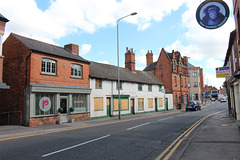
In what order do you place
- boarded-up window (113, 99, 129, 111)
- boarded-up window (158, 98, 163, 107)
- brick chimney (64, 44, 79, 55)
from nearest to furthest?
brick chimney (64, 44, 79, 55) < boarded-up window (113, 99, 129, 111) < boarded-up window (158, 98, 163, 107)

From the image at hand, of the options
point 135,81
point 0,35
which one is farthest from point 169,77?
point 0,35

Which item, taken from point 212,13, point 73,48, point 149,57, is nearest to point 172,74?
point 149,57

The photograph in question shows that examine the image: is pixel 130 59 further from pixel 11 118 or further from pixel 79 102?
pixel 11 118

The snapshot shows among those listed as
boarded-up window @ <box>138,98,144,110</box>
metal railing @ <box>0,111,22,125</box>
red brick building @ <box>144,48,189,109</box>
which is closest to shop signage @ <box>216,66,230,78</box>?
metal railing @ <box>0,111,22,125</box>

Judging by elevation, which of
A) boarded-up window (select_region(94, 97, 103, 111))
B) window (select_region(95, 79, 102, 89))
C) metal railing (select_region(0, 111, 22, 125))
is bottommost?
metal railing (select_region(0, 111, 22, 125))

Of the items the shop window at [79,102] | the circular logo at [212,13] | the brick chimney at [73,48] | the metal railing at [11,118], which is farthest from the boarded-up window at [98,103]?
the circular logo at [212,13]

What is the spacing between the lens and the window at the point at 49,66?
16.0m

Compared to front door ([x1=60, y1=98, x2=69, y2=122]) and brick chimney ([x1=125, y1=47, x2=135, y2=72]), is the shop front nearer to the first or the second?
front door ([x1=60, y1=98, x2=69, y2=122])

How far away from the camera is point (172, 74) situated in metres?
39.1

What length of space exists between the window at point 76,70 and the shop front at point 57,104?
141 centimetres

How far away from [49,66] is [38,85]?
A: 229 centimetres

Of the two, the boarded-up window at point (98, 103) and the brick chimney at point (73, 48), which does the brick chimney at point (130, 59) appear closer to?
the boarded-up window at point (98, 103)

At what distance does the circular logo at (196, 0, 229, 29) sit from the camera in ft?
24.8

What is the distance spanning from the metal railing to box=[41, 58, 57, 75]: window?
4.02 m
